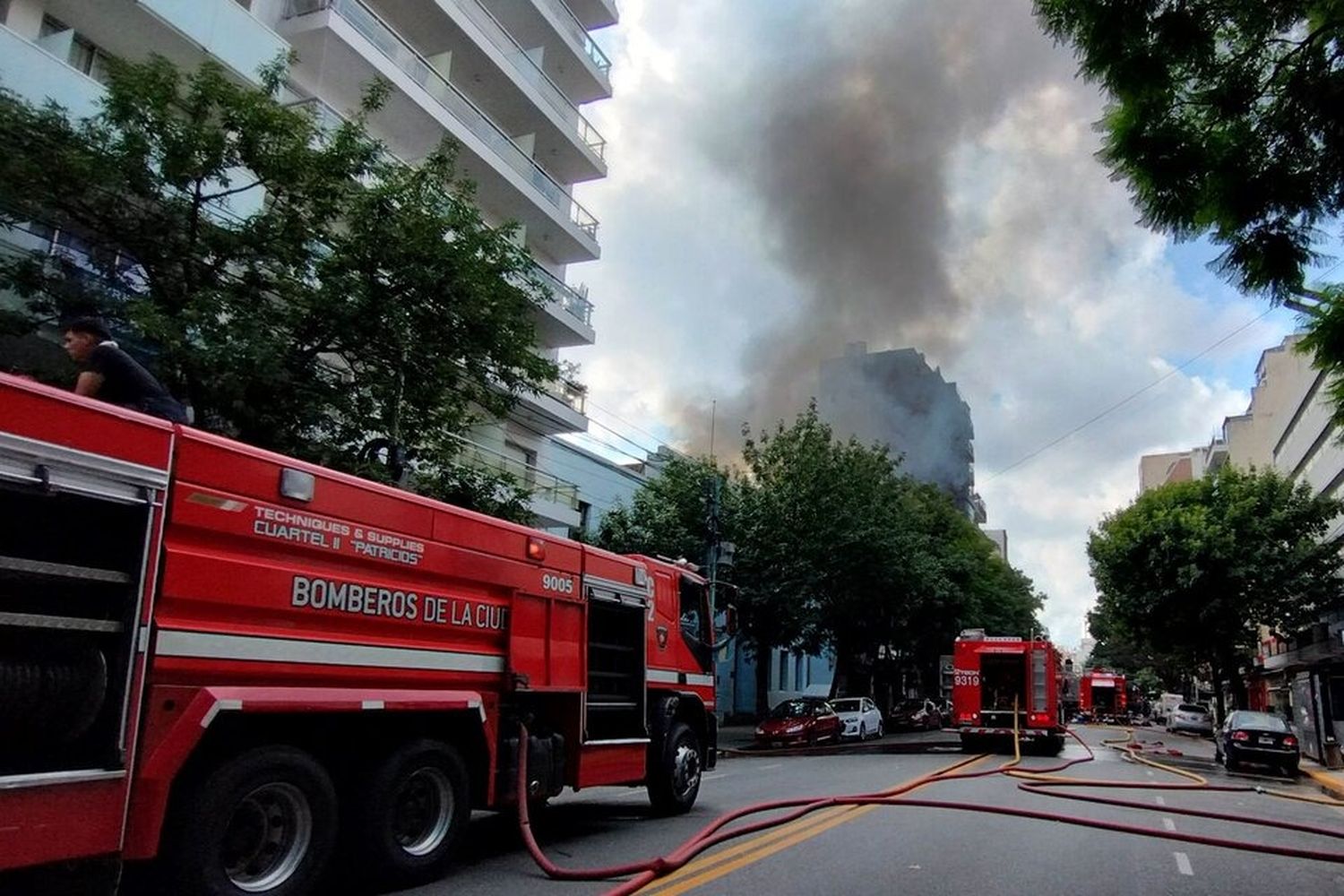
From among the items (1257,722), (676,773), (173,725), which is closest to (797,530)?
(1257,722)

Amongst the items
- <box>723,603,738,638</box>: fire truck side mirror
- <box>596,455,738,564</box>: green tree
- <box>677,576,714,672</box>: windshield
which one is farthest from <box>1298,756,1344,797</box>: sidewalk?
<box>596,455,738,564</box>: green tree

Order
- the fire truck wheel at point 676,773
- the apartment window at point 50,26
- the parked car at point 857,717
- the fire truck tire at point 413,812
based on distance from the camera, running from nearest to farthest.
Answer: the fire truck tire at point 413,812 → the fire truck wheel at point 676,773 → the apartment window at point 50,26 → the parked car at point 857,717

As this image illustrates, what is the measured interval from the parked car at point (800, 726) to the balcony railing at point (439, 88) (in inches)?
571

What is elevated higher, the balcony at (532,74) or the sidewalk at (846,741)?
the balcony at (532,74)

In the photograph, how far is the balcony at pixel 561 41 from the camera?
85.3ft

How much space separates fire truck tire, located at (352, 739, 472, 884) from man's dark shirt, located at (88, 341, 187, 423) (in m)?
2.55

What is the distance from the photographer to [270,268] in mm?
11414

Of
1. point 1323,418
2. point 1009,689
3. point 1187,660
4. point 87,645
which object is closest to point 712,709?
point 87,645

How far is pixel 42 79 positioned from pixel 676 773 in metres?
11.4

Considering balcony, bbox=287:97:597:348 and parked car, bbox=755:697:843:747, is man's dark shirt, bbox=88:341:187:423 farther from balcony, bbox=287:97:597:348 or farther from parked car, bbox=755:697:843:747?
parked car, bbox=755:697:843:747

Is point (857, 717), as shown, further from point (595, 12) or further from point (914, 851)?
point (595, 12)

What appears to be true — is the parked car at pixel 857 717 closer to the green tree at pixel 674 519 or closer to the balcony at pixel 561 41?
the green tree at pixel 674 519

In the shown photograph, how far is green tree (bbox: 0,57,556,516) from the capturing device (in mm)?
10211

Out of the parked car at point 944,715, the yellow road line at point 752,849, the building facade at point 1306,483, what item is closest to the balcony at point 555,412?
the yellow road line at point 752,849
